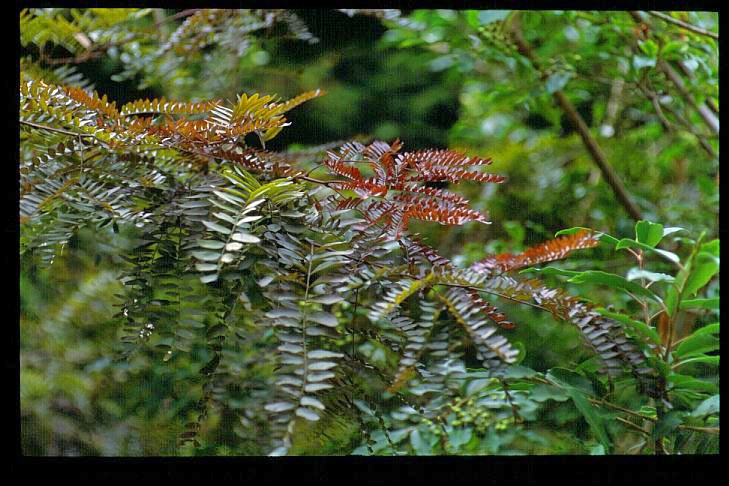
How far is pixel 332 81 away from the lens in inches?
85.1

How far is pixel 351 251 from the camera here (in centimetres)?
49

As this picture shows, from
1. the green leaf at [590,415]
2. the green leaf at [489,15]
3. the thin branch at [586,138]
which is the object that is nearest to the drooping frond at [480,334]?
the green leaf at [590,415]

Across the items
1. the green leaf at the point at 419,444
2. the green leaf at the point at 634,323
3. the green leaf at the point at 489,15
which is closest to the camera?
the green leaf at the point at 634,323

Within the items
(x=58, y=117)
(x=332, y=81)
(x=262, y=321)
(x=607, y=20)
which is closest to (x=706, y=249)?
(x=262, y=321)

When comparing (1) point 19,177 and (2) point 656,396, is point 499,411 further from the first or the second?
(1) point 19,177

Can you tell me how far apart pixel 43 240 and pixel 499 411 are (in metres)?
0.65

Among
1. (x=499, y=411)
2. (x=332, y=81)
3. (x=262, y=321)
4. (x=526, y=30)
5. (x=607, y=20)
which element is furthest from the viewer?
(x=332, y=81)

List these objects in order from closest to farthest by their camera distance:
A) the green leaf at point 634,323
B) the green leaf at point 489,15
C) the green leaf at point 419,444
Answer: the green leaf at point 634,323 < the green leaf at point 419,444 < the green leaf at point 489,15

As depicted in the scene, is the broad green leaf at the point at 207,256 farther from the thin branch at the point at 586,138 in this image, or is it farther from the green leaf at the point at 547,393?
the thin branch at the point at 586,138

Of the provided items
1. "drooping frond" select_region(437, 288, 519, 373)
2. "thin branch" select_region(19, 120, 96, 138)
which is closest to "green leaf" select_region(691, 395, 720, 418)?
"drooping frond" select_region(437, 288, 519, 373)

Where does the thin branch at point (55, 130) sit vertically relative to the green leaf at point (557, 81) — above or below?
above

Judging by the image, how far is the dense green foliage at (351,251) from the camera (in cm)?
51

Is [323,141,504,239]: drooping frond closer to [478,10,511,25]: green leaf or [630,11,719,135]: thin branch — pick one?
[478,10,511,25]: green leaf
